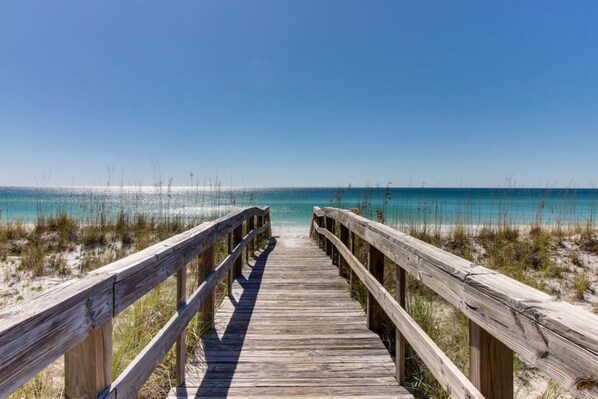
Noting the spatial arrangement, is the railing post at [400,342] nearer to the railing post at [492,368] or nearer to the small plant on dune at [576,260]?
the railing post at [492,368]

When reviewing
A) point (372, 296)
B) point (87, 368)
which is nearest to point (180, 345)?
point (87, 368)

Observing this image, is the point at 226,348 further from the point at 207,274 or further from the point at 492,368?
the point at 492,368

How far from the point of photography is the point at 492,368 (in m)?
1.21

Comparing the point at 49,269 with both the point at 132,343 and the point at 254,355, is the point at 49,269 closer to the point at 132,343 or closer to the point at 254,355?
the point at 132,343

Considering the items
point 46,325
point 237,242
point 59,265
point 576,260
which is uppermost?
point 46,325

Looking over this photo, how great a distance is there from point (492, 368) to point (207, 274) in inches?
89.5

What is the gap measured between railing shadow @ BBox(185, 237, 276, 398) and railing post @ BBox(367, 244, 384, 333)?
1.18 metres

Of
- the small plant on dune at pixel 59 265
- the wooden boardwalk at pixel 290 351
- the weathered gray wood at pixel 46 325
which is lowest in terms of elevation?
the small plant on dune at pixel 59 265

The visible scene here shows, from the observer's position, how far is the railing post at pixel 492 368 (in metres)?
1.20

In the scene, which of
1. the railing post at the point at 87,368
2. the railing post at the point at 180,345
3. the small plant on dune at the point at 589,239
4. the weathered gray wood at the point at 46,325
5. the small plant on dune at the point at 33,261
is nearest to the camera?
the weathered gray wood at the point at 46,325

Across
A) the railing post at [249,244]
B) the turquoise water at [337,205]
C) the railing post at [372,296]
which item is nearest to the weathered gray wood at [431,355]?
the railing post at [372,296]

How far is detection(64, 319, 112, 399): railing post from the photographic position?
1115 mm

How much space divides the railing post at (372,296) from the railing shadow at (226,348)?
1.18 meters

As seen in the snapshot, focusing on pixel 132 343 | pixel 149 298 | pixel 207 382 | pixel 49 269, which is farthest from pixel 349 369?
pixel 49 269
